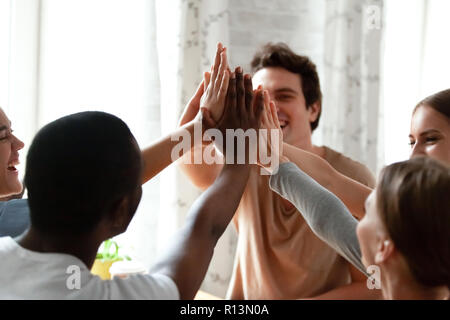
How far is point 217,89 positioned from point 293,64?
0.74m

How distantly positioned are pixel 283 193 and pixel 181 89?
3.25 ft

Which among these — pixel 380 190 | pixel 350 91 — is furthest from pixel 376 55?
pixel 380 190

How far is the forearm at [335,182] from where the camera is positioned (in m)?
1.37

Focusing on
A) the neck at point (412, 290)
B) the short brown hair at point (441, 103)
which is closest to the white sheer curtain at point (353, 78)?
the short brown hair at point (441, 103)

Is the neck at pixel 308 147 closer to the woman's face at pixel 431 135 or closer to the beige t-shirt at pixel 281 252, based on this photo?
the beige t-shirt at pixel 281 252

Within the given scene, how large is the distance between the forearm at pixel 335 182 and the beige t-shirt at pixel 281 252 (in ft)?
0.62

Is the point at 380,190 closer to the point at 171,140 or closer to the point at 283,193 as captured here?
the point at 283,193

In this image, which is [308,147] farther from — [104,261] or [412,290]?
[412,290]

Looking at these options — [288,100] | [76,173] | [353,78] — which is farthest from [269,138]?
[353,78]

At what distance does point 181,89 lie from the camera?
79.7 inches

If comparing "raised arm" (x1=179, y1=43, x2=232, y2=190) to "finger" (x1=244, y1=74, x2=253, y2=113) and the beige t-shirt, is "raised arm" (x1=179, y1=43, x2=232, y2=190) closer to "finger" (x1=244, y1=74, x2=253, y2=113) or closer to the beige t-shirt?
"finger" (x1=244, y1=74, x2=253, y2=113)

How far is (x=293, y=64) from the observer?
1891 millimetres
